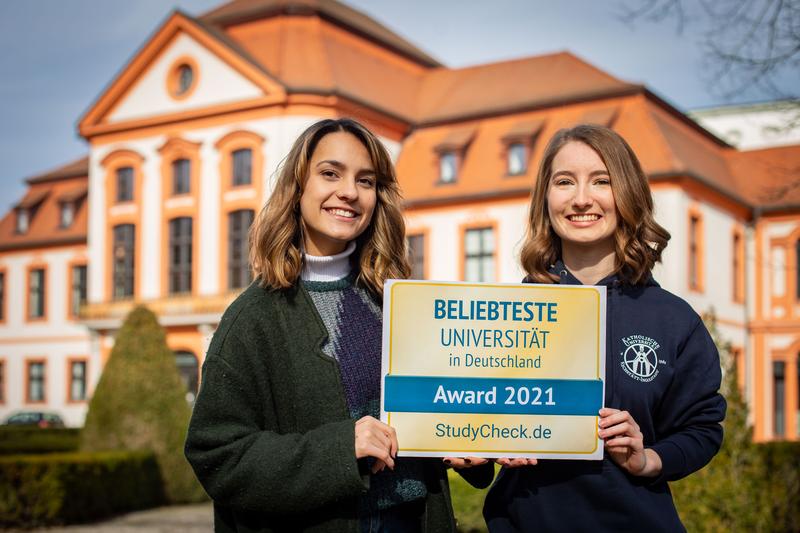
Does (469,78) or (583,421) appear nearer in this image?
(583,421)

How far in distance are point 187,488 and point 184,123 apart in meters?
15.2

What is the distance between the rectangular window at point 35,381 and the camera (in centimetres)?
3480

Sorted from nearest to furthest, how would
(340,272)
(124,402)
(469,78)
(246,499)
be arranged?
(246,499) < (340,272) < (124,402) < (469,78)

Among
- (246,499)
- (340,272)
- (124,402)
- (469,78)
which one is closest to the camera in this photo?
(246,499)

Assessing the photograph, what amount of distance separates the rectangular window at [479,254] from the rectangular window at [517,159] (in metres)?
1.61

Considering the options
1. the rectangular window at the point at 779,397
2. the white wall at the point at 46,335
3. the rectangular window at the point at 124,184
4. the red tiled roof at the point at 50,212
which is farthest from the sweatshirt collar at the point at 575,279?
the red tiled roof at the point at 50,212

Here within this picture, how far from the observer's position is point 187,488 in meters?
14.9

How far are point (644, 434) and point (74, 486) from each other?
11.5 m

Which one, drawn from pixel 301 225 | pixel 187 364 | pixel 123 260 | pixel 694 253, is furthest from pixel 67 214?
pixel 301 225

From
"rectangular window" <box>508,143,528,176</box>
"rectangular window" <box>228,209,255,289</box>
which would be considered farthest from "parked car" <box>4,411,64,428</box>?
"rectangular window" <box>508,143,528,176</box>

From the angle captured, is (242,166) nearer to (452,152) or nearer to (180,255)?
(180,255)

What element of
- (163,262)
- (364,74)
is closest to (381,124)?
(364,74)

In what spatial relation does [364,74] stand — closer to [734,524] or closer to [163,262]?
[163,262]

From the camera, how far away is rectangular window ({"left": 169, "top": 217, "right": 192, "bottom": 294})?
2806cm
